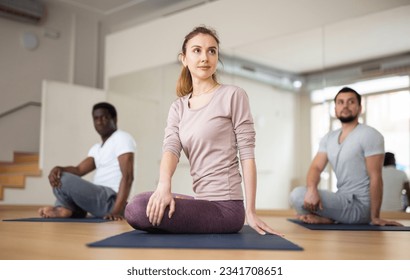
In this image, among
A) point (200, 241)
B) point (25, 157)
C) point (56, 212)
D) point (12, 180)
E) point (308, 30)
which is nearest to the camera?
point (200, 241)

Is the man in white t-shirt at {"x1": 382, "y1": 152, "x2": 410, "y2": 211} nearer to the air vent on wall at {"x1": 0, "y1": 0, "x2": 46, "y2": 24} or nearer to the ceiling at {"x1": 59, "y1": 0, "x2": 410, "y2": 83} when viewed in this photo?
the ceiling at {"x1": 59, "y1": 0, "x2": 410, "y2": 83}

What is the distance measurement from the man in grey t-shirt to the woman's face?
1.49 m

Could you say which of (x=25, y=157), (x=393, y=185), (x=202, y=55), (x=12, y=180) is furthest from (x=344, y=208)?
(x=25, y=157)

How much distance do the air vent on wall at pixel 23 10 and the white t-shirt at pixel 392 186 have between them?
5114 mm

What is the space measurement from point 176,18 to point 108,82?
150 cm

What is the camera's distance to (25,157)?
6410 millimetres

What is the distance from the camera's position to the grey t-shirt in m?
3.12

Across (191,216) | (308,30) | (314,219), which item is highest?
(308,30)

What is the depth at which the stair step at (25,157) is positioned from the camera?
248 inches

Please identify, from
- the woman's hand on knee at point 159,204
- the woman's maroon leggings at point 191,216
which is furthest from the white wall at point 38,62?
the woman's hand on knee at point 159,204

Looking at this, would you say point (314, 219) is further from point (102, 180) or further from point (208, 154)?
point (102, 180)

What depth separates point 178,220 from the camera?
6.15ft

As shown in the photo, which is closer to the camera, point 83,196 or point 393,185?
point 83,196

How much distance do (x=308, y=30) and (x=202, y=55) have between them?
3066 millimetres
